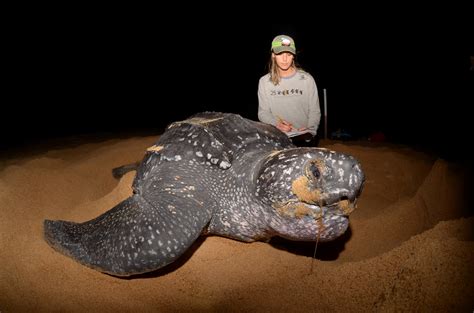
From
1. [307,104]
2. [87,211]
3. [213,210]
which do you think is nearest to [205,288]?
[213,210]

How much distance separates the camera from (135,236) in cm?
149

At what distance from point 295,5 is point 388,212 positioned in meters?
19.9

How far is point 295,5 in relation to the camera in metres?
19.6

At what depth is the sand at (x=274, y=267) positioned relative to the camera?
1235 millimetres

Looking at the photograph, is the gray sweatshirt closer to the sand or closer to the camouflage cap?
the camouflage cap

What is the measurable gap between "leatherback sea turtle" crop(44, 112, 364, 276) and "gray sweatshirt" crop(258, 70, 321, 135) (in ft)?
2.99

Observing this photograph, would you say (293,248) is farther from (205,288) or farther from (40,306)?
(40,306)

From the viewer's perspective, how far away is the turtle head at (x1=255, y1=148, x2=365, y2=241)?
1416 mm

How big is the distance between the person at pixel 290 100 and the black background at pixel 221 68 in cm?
206

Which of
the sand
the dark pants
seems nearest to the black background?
the dark pants

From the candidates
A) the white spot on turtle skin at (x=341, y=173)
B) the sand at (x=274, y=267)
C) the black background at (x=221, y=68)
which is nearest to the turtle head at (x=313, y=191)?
the white spot on turtle skin at (x=341, y=173)

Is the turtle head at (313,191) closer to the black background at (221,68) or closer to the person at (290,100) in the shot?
the person at (290,100)

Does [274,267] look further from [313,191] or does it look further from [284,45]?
[284,45]

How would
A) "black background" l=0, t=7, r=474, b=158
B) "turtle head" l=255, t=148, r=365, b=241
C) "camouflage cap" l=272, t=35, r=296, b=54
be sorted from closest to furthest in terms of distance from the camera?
"turtle head" l=255, t=148, r=365, b=241, "camouflage cap" l=272, t=35, r=296, b=54, "black background" l=0, t=7, r=474, b=158
